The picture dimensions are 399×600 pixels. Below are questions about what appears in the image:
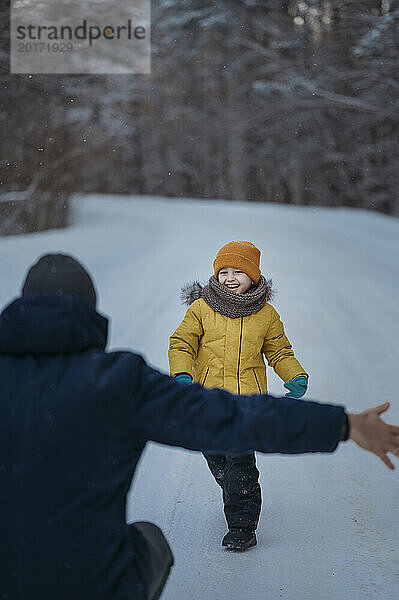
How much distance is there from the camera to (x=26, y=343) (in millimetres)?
1777

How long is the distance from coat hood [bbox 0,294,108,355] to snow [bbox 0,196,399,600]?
1530 millimetres

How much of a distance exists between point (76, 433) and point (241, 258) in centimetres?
176

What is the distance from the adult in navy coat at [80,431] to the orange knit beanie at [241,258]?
1.55m

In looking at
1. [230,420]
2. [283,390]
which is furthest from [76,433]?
[283,390]

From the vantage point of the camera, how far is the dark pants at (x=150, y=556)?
77.2 inches

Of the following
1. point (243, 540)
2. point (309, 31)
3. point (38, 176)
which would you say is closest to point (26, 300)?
point (243, 540)

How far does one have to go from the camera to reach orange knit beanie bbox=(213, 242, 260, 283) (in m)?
3.41

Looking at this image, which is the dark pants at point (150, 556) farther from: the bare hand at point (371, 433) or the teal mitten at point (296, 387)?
the teal mitten at point (296, 387)

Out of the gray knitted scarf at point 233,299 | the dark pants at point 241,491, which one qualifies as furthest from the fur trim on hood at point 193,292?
the dark pants at point 241,491

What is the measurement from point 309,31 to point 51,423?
61.3 feet

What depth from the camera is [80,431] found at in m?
1.78

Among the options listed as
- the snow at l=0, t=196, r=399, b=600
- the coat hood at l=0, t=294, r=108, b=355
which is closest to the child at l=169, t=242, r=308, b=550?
the snow at l=0, t=196, r=399, b=600

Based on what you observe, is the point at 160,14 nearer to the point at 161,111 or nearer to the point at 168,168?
the point at 161,111

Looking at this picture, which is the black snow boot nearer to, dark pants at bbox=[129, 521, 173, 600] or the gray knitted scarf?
the gray knitted scarf
